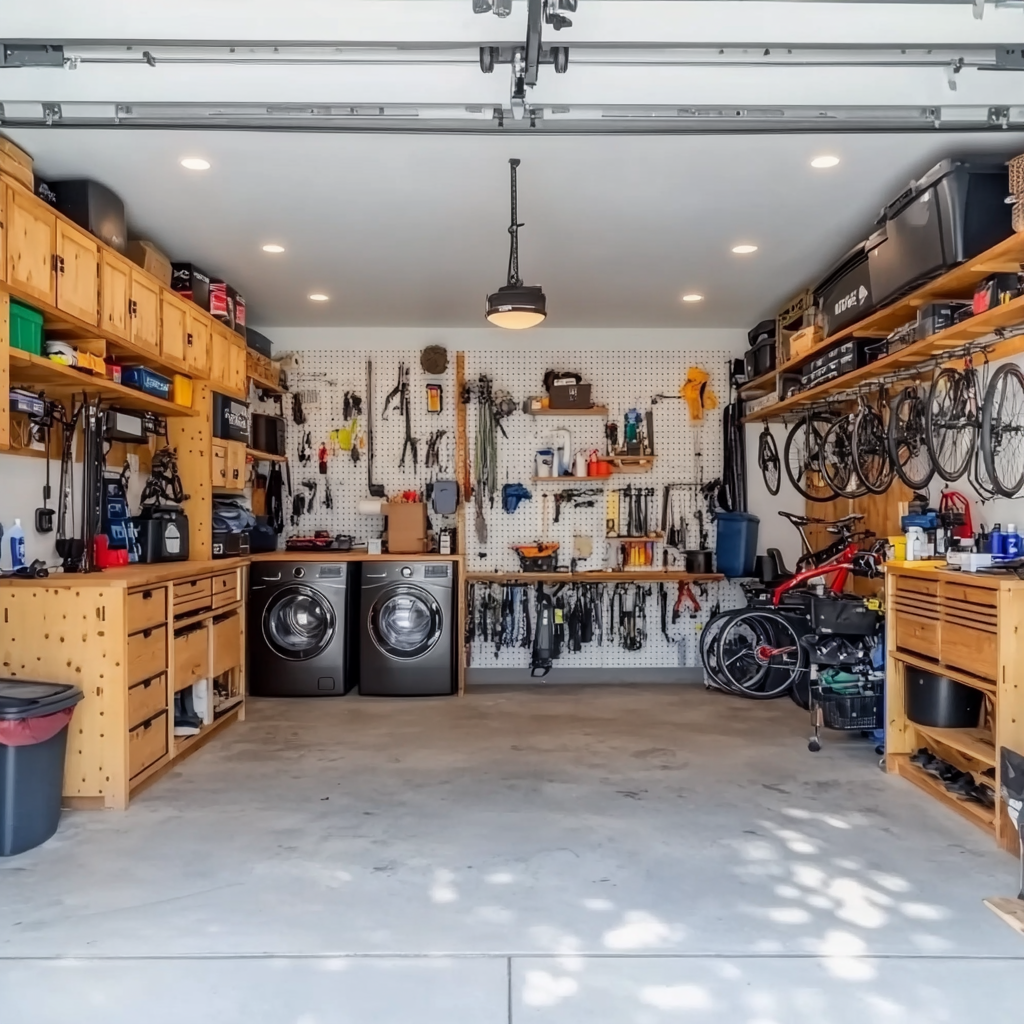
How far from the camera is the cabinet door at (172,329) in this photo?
4.63m

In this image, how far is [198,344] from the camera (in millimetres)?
5105

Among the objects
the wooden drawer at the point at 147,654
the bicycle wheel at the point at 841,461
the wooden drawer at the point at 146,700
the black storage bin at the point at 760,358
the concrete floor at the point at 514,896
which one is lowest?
the concrete floor at the point at 514,896

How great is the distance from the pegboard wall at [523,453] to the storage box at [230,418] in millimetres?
1021

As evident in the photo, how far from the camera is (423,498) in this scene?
683 centimetres

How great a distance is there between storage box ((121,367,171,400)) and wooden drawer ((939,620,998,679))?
4.25m

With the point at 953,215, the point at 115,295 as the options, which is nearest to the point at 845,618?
the point at 953,215

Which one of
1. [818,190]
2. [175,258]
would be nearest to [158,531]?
[175,258]

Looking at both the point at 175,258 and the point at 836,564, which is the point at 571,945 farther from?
the point at 175,258

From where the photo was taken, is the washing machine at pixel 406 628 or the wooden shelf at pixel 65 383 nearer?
the wooden shelf at pixel 65 383

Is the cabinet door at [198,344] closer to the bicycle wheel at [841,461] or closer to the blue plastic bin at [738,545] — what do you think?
the blue plastic bin at [738,545]

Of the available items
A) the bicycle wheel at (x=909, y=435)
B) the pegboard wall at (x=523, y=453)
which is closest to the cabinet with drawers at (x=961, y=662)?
the bicycle wheel at (x=909, y=435)

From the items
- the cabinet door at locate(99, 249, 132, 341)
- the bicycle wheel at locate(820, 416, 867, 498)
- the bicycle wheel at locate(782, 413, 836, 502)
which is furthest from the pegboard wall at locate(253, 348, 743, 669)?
the cabinet door at locate(99, 249, 132, 341)

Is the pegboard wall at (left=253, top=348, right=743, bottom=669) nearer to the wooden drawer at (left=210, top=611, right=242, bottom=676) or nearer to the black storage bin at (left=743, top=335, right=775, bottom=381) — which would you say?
the black storage bin at (left=743, top=335, right=775, bottom=381)

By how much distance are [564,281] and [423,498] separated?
7.28ft
